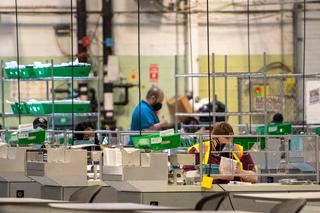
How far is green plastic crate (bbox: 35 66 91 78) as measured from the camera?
416 inches

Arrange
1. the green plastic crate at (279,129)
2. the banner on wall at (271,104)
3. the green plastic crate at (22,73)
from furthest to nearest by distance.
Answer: the banner on wall at (271,104)
the green plastic crate at (22,73)
the green plastic crate at (279,129)

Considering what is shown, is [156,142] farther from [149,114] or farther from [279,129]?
[149,114]

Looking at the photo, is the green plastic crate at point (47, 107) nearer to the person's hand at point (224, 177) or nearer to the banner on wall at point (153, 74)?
the person's hand at point (224, 177)

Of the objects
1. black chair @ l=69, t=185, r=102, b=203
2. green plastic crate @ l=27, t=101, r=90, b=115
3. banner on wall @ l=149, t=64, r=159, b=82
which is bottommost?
black chair @ l=69, t=185, r=102, b=203

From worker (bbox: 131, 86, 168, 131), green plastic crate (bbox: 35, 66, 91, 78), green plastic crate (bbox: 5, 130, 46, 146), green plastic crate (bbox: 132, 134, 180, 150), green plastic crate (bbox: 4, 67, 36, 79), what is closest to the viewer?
green plastic crate (bbox: 132, 134, 180, 150)

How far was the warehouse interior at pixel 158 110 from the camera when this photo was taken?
647 cm

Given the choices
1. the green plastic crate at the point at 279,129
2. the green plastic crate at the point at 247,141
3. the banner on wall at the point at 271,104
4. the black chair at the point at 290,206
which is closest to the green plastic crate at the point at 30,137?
the green plastic crate at the point at 247,141

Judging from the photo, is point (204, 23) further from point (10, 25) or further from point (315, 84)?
point (315, 84)

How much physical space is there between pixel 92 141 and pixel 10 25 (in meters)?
7.56

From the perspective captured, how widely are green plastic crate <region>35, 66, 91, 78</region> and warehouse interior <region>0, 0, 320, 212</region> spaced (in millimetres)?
13

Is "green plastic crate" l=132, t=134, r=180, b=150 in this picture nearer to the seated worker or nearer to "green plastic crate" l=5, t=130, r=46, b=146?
the seated worker

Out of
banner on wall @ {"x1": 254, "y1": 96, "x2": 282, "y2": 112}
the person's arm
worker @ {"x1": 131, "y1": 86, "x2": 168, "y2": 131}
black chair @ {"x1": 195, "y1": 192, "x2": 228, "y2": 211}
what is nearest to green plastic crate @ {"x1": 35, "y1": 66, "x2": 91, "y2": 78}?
worker @ {"x1": 131, "y1": 86, "x2": 168, "y2": 131}

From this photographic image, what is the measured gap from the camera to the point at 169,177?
6672 millimetres

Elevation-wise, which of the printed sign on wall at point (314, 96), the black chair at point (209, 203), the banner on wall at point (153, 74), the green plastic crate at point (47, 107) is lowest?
the black chair at point (209, 203)
